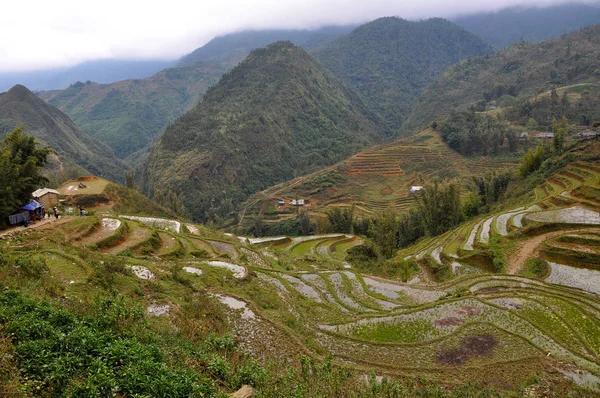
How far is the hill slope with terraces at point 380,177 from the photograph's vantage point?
78.9m

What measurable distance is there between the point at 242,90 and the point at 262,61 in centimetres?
2069

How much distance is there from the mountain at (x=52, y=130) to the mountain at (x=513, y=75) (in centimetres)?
12000

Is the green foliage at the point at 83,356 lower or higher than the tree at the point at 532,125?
higher

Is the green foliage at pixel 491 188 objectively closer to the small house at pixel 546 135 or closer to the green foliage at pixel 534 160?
the green foliage at pixel 534 160

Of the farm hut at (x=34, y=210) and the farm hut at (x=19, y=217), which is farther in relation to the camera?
the farm hut at (x=34, y=210)

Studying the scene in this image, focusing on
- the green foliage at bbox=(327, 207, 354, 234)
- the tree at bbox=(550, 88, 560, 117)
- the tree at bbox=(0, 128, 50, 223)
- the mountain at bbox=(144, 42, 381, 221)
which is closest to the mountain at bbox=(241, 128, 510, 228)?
the mountain at bbox=(144, 42, 381, 221)

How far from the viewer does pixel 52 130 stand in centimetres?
12381

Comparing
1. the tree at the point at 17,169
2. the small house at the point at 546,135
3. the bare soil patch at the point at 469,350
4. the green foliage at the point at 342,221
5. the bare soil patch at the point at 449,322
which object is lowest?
the green foliage at the point at 342,221

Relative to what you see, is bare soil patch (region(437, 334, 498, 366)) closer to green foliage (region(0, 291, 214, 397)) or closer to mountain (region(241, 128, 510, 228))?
green foliage (region(0, 291, 214, 397))

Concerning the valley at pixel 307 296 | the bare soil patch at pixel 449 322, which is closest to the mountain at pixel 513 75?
the valley at pixel 307 296

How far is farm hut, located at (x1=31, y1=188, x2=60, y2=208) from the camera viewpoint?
29.8 m

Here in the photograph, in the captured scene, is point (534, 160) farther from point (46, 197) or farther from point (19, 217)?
point (46, 197)

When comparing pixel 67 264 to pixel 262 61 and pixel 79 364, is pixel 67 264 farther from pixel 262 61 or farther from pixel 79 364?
pixel 262 61

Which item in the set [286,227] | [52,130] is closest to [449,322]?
[286,227]
